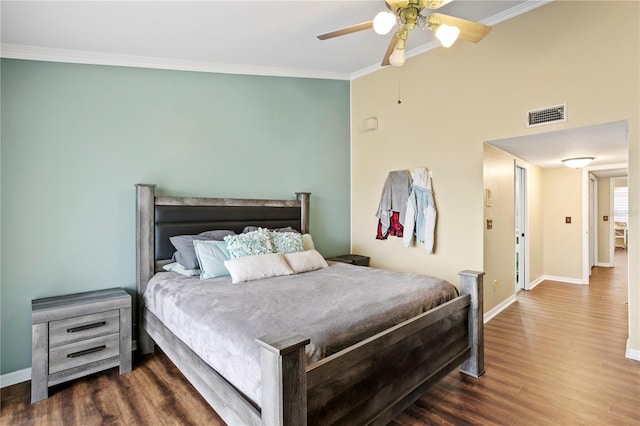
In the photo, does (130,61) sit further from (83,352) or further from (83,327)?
(83,352)

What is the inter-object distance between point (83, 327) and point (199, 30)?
104 inches

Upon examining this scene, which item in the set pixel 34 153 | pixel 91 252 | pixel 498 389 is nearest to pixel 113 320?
pixel 91 252

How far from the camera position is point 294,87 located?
415cm

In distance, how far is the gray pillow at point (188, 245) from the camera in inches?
113

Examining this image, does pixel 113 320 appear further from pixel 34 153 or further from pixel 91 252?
pixel 34 153

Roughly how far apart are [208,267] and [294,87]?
259 cm

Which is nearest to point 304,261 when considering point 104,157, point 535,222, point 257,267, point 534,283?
point 257,267

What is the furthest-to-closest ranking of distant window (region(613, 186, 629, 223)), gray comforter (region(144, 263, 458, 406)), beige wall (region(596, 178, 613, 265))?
distant window (region(613, 186, 629, 223)), beige wall (region(596, 178, 613, 265)), gray comforter (region(144, 263, 458, 406))

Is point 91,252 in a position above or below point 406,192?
below

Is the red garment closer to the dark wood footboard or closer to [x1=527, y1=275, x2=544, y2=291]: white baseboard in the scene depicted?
the dark wood footboard

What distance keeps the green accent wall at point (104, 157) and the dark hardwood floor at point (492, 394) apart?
28.0 inches

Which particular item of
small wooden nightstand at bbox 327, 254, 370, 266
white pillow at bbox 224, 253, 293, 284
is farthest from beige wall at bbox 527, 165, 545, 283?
white pillow at bbox 224, 253, 293, 284

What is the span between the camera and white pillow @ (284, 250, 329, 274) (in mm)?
3049

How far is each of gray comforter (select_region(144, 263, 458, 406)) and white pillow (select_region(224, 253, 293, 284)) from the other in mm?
93
